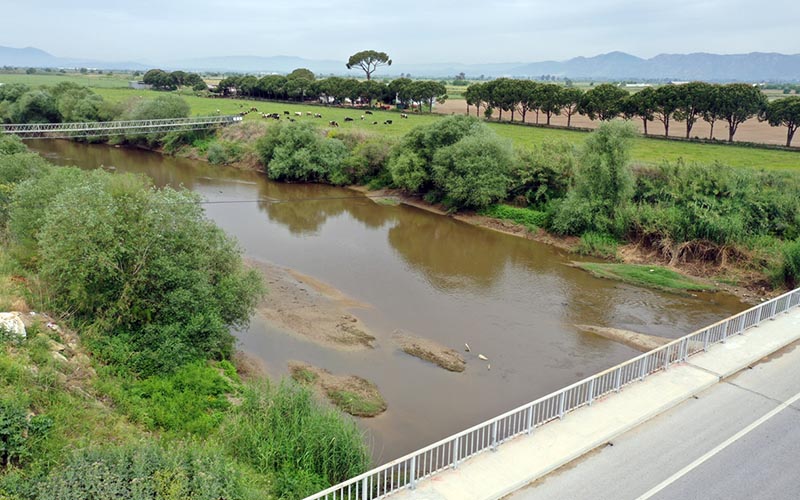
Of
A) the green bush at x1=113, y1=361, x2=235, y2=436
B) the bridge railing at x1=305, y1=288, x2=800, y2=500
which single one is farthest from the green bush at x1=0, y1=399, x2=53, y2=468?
the bridge railing at x1=305, y1=288, x2=800, y2=500

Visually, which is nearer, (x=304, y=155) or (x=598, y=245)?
(x=598, y=245)

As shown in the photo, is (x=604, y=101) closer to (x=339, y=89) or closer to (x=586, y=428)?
(x=339, y=89)

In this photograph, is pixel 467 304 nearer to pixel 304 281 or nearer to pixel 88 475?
pixel 304 281

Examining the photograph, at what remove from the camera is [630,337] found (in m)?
24.5

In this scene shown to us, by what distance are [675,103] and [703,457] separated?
180 ft

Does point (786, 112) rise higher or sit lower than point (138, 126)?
higher

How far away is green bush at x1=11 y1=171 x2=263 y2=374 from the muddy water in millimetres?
4314

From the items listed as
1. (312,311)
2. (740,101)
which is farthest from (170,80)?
(312,311)

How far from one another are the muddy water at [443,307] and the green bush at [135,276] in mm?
4314

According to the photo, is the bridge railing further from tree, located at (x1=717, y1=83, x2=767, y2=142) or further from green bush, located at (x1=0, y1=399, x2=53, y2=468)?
tree, located at (x1=717, y1=83, x2=767, y2=142)

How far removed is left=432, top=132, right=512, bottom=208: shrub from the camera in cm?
4197

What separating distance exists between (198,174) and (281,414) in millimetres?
51474

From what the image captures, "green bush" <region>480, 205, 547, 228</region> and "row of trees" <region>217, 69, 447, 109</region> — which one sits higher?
"row of trees" <region>217, 69, 447, 109</region>

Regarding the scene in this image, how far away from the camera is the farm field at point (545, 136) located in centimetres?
4725
